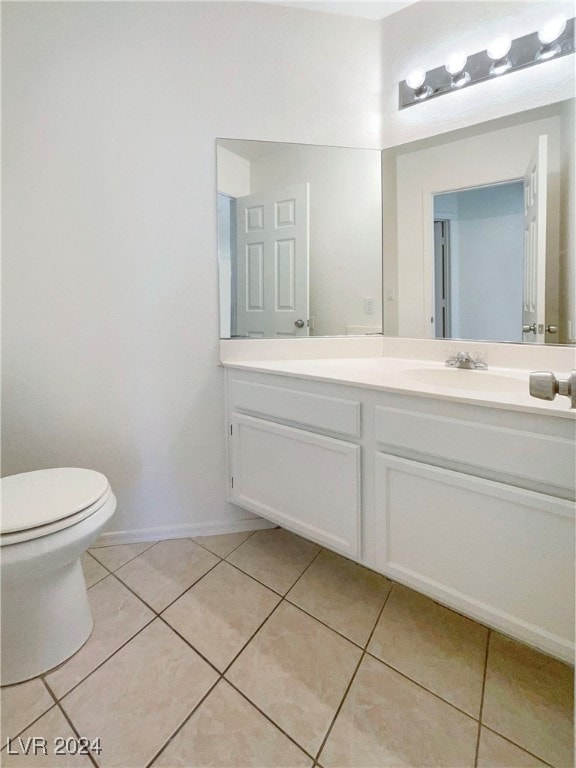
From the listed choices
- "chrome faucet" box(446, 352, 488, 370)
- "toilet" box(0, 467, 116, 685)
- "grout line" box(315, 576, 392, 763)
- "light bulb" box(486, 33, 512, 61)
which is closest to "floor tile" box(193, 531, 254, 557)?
"toilet" box(0, 467, 116, 685)

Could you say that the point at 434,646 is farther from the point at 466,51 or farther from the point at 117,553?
the point at 466,51

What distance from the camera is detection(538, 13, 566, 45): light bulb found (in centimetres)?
133

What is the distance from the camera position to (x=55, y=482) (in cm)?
129

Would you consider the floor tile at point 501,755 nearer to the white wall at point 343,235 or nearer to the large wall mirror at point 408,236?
the large wall mirror at point 408,236

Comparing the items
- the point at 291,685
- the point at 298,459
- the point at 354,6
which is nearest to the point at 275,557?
the point at 298,459

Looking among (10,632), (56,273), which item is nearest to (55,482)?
(10,632)

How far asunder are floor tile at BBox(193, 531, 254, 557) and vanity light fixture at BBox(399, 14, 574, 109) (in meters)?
2.07

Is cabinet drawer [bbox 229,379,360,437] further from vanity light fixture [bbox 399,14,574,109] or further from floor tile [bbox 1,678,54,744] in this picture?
vanity light fixture [bbox 399,14,574,109]

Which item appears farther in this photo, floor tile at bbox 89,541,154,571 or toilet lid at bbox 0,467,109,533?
floor tile at bbox 89,541,154,571

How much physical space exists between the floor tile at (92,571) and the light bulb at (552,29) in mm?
2540

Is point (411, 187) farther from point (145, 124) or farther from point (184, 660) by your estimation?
point (184, 660)

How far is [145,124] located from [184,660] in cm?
195

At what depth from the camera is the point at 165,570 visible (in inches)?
62.1

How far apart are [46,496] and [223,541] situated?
2.74 ft
